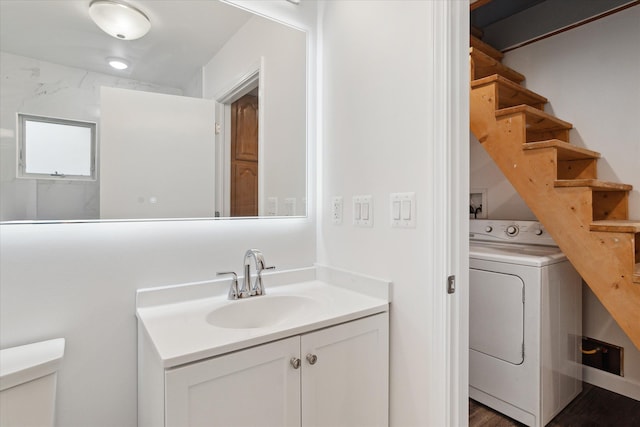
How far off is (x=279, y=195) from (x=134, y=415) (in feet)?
3.49

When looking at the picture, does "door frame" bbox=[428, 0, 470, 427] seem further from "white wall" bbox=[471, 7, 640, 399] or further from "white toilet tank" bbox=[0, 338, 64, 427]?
"white wall" bbox=[471, 7, 640, 399]

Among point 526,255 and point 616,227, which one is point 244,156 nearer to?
point 526,255

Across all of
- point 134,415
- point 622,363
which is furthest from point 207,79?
point 622,363

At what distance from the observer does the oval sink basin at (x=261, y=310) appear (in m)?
1.26

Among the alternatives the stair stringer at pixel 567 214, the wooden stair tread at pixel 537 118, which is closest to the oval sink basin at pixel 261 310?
the stair stringer at pixel 567 214

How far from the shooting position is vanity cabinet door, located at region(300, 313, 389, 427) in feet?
3.46

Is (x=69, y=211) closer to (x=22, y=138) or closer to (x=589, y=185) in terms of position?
(x=22, y=138)

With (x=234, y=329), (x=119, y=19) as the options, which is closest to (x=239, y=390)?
(x=234, y=329)

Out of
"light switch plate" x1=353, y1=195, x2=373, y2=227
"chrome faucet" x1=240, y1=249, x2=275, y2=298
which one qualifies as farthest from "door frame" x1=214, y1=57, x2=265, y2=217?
"light switch plate" x1=353, y1=195, x2=373, y2=227

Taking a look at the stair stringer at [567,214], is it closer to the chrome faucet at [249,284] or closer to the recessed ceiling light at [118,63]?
the chrome faucet at [249,284]

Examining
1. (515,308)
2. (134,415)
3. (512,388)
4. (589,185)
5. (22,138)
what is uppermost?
(22,138)

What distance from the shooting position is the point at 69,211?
1123 millimetres

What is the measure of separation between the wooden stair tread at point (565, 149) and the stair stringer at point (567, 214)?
3 cm

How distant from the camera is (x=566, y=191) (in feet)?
5.51
